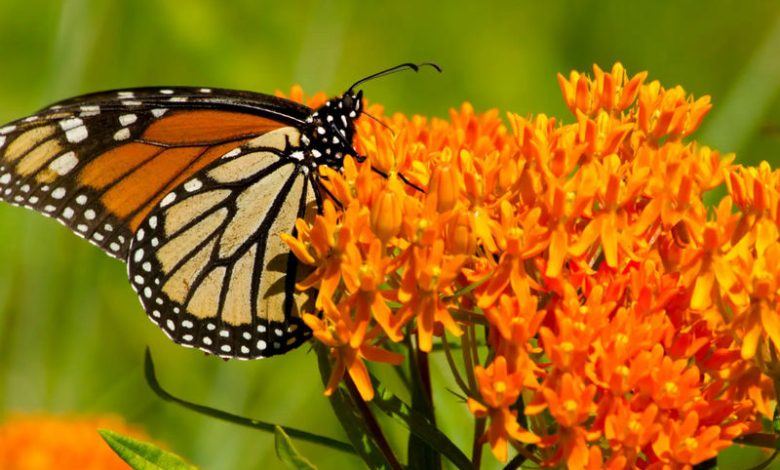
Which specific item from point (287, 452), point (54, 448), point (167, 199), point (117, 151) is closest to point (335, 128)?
point (167, 199)

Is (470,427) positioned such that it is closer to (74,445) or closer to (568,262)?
(568,262)

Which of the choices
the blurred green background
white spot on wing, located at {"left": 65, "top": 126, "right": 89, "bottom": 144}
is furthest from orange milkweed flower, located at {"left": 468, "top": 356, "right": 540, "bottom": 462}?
white spot on wing, located at {"left": 65, "top": 126, "right": 89, "bottom": 144}

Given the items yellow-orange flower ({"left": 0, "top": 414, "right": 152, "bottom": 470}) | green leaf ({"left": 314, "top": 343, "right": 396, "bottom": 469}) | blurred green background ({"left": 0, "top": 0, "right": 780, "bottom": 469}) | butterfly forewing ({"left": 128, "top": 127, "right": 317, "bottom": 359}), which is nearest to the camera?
green leaf ({"left": 314, "top": 343, "right": 396, "bottom": 469})

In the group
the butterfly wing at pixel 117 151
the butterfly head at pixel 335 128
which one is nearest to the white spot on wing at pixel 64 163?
the butterfly wing at pixel 117 151

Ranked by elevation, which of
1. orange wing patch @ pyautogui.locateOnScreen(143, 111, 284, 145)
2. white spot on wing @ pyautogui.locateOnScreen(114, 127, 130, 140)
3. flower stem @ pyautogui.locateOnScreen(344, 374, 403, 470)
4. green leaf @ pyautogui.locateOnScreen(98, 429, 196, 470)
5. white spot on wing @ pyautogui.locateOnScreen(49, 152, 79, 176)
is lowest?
green leaf @ pyautogui.locateOnScreen(98, 429, 196, 470)

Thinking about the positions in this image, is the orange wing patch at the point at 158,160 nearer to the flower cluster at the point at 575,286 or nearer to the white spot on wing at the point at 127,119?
the white spot on wing at the point at 127,119

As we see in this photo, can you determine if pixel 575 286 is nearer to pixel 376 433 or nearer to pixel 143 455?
pixel 376 433

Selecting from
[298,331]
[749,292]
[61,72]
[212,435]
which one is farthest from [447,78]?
[749,292]

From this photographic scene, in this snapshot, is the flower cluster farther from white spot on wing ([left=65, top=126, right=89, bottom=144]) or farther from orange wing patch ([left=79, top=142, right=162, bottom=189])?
white spot on wing ([left=65, top=126, right=89, bottom=144])
